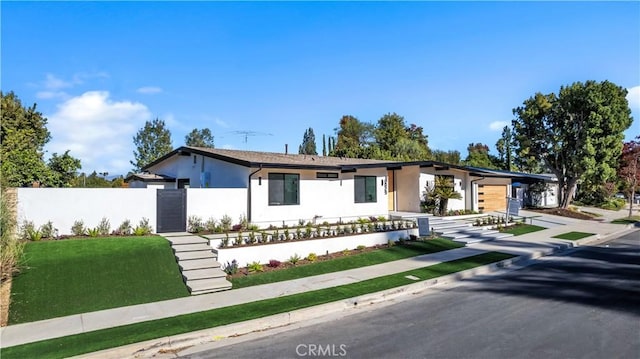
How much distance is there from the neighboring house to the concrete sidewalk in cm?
566

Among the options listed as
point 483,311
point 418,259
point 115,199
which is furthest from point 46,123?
point 483,311

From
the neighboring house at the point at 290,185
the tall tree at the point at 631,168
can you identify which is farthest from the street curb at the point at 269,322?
the tall tree at the point at 631,168

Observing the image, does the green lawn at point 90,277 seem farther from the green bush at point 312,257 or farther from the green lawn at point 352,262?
the green bush at point 312,257

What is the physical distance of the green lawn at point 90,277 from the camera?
28.1ft

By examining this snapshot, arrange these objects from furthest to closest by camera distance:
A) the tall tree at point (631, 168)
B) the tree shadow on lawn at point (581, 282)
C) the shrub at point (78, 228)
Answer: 1. the tall tree at point (631, 168)
2. the shrub at point (78, 228)
3. the tree shadow on lawn at point (581, 282)

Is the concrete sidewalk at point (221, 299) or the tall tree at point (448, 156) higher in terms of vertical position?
the tall tree at point (448, 156)

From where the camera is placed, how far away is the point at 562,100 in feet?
103

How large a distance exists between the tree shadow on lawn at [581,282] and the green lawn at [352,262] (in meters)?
3.43

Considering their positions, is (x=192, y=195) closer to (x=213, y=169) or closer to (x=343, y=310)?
(x=213, y=169)

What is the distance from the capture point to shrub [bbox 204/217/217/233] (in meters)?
15.1

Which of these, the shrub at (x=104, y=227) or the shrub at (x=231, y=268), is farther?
the shrub at (x=104, y=227)

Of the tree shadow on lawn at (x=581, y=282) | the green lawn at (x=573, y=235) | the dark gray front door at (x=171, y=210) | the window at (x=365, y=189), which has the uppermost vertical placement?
the window at (x=365, y=189)

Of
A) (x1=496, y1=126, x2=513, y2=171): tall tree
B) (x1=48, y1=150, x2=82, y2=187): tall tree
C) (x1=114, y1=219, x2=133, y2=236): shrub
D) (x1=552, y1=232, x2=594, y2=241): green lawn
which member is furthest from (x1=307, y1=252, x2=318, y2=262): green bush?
(x1=496, y1=126, x2=513, y2=171): tall tree

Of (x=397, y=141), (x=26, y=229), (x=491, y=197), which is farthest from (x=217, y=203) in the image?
(x=397, y=141)
